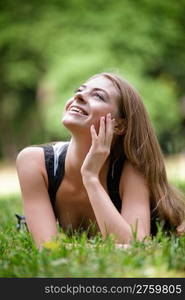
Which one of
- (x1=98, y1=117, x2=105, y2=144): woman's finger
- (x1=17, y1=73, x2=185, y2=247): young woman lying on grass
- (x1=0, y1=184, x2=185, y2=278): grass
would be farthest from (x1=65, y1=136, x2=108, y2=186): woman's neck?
(x1=0, y1=184, x2=185, y2=278): grass

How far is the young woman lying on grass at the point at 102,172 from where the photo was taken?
2934 millimetres

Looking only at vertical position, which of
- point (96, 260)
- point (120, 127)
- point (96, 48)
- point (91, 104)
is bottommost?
point (96, 260)

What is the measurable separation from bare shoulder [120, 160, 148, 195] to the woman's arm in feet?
1.58

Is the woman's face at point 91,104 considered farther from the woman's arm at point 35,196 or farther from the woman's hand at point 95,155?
the woman's arm at point 35,196

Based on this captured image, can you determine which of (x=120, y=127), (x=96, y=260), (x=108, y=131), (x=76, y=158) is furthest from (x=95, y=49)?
(x=96, y=260)

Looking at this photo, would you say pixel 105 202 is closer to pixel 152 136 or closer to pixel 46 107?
pixel 152 136

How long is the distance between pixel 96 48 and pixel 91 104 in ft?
43.0

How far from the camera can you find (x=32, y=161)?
3.15m

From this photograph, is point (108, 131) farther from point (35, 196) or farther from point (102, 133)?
point (35, 196)

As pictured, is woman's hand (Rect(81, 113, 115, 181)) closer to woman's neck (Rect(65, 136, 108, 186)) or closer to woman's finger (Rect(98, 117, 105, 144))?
woman's finger (Rect(98, 117, 105, 144))

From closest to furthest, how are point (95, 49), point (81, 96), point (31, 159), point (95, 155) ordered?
point (95, 155) < point (81, 96) < point (31, 159) < point (95, 49)

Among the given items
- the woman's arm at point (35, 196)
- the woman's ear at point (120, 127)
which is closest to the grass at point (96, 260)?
the woman's arm at point (35, 196)

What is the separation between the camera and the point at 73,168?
3.21m

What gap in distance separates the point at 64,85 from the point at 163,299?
14.2m
